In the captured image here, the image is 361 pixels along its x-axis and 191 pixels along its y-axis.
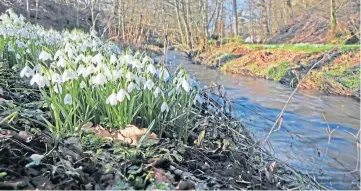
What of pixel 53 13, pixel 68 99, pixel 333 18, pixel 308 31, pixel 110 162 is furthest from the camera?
pixel 308 31

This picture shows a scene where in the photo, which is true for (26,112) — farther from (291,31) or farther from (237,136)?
(291,31)

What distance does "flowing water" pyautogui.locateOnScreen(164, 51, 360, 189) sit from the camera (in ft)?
12.0

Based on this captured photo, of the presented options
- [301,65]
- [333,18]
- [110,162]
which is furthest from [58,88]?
[333,18]

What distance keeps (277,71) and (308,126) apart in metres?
5.65

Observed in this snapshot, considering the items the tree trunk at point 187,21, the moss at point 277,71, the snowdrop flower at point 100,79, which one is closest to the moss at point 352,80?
the moss at point 277,71

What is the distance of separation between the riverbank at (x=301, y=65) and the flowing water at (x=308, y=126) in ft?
1.63

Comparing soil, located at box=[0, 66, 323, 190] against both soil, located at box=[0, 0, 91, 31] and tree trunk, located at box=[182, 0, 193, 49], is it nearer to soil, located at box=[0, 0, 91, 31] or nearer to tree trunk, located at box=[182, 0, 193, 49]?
soil, located at box=[0, 0, 91, 31]

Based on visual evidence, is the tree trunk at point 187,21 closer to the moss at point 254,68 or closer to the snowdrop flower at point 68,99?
the moss at point 254,68

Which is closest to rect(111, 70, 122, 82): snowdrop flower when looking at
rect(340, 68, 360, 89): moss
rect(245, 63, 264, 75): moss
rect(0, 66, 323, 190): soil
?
rect(0, 66, 323, 190): soil

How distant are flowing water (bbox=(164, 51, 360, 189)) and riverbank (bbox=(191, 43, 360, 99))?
50cm

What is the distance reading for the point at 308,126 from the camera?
5.61m

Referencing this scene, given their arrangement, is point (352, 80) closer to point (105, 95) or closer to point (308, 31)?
point (105, 95)

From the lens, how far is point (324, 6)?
1723cm

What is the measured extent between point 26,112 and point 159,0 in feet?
54.1
